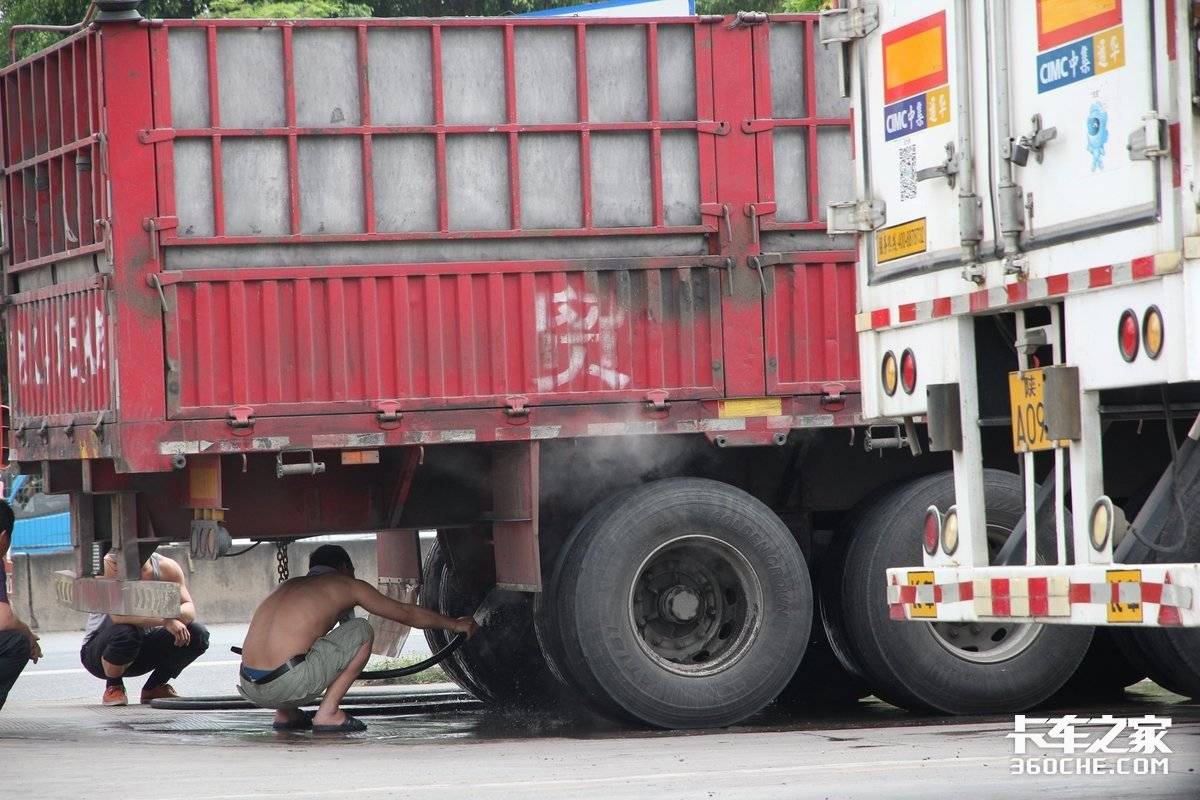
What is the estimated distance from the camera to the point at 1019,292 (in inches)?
253

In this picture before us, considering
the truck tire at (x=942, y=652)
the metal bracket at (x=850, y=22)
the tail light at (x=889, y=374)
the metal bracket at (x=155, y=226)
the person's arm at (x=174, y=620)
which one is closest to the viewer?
the tail light at (x=889, y=374)

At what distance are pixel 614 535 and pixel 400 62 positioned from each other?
2.45m

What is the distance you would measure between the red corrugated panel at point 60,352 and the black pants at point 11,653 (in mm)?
1119

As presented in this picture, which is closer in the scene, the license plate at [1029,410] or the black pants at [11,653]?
the license plate at [1029,410]

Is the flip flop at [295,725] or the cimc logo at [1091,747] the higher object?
the cimc logo at [1091,747]

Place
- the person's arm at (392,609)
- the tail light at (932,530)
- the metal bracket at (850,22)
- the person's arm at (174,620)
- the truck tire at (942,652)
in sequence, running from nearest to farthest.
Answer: the tail light at (932,530) < the metal bracket at (850,22) < the truck tire at (942,652) < the person's arm at (392,609) < the person's arm at (174,620)

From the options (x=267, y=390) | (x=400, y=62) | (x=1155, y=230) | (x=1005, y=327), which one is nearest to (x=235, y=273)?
(x=267, y=390)

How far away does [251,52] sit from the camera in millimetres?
8984

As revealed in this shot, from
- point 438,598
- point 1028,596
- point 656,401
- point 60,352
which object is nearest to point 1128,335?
point 1028,596

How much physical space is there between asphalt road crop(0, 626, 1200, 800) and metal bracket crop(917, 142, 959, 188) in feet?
7.00

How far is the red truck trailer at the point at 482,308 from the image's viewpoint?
349 inches

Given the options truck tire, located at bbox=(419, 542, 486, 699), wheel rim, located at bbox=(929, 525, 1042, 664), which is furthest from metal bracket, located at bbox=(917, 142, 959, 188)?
truck tire, located at bbox=(419, 542, 486, 699)

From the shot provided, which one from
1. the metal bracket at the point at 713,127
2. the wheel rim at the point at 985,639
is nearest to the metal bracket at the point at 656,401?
the metal bracket at the point at 713,127

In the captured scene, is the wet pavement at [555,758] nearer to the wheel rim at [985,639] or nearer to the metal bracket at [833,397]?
the wheel rim at [985,639]
